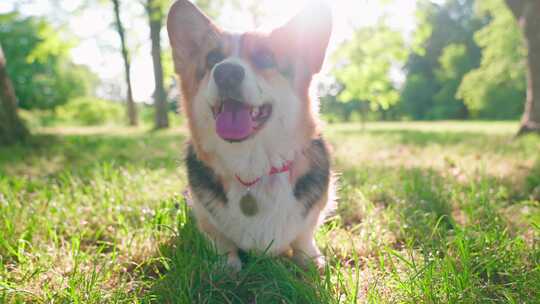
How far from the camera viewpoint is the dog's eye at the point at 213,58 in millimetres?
2002

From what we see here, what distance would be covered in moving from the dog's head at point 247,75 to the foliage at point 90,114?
24896 millimetres

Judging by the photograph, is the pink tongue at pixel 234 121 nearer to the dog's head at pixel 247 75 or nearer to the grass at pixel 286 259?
the dog's head at pixel 247 75

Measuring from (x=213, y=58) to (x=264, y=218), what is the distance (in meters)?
0.97

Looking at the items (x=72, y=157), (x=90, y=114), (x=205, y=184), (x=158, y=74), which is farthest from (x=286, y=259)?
(x=90, y=114)

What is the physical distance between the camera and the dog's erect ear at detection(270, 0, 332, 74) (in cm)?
193

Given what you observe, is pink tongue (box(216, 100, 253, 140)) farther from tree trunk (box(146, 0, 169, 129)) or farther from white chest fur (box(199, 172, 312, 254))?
tree trunk (box(146, 0, 169, 129))

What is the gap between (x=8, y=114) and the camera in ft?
16.3

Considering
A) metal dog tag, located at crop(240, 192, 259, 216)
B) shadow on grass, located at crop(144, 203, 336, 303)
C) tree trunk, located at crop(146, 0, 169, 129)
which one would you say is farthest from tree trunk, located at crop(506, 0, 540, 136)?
tree trunk, located at crop(146, 0, 169, 129)

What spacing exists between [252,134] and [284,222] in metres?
0.52

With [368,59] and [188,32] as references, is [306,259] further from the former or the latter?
[368,59]

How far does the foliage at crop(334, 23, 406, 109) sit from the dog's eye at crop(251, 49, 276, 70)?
11938mm

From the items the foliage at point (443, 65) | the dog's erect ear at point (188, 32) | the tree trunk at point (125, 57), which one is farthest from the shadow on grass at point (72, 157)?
the foliage at point (443, 65)

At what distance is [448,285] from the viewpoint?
1.37 m

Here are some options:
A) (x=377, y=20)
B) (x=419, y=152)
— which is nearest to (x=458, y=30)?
(x=377, y=20)
